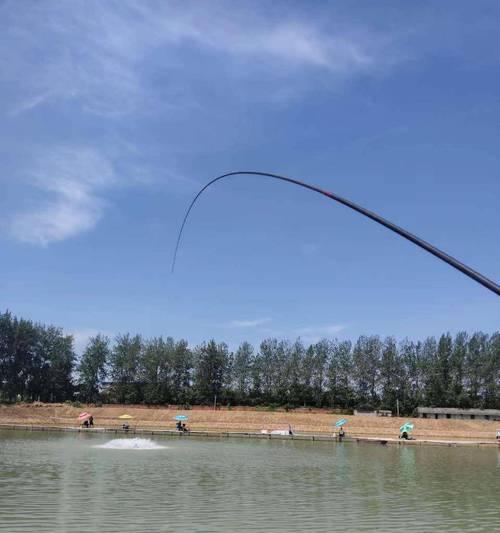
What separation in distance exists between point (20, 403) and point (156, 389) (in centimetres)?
2590

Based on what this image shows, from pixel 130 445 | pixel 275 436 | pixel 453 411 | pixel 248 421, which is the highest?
pixel 130 445

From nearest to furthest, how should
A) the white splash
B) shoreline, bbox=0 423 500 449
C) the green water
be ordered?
1. the green water
2. the white splash
3. shoreline, bbox=0 423 500 449

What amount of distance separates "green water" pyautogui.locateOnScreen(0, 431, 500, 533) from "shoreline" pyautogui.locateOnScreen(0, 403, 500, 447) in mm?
38908

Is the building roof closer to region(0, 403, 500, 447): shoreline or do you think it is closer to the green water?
region(0, 403, 500, 447): shoreline

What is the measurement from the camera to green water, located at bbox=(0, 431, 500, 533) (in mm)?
17453

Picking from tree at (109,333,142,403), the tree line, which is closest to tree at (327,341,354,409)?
the tree line

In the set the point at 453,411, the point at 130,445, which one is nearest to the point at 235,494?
the point at 130,445

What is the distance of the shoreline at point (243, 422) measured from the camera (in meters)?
78.7

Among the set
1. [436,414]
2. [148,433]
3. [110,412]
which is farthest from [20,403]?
[436,414]

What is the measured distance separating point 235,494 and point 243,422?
233 ft

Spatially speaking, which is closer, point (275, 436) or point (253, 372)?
point (275, 436)

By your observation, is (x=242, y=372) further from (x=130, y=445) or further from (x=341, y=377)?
(x=130, y=445)

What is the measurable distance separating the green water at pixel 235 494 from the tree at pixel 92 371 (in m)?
89.4

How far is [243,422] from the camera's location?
92.4 meters
